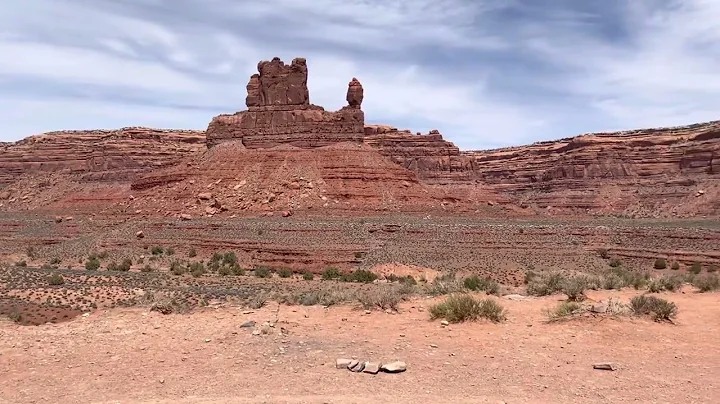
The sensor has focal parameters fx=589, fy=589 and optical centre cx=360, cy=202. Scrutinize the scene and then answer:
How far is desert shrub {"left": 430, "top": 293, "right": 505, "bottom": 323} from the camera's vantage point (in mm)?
12242

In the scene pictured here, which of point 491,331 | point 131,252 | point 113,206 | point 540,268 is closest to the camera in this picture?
point 491,331

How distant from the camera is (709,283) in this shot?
1738 cm

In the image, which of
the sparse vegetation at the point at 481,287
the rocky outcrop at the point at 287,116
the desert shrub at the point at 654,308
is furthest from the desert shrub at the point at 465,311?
the rocky outcrop at the point at 287,116

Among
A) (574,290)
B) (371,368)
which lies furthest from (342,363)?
(574,290)

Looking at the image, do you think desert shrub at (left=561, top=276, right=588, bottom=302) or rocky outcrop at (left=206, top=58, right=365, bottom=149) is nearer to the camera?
desert shrub at (left=561, top=276, right=588, bottom=302)

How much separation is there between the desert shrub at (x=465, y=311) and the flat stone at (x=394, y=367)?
3.14 metres

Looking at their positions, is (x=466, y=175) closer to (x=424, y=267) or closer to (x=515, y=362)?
(x=424, y=267)

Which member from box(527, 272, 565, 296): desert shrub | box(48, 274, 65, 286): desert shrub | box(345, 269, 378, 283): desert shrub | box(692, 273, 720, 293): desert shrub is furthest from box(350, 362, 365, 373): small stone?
box(345, 269, 378, 283): desert shrub

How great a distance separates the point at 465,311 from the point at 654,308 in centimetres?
394

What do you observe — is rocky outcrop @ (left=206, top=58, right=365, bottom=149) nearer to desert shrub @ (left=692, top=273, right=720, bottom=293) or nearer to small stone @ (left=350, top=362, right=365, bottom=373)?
desert shrub @ (left=692, top=273, right=720, bottom=293)

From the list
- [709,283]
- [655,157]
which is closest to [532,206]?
[655,157]

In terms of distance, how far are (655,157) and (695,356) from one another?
80.8 metres

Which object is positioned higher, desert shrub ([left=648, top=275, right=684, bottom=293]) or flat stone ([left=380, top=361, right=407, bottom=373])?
flat stone ([left=380, top=361, right=407, bottom=373])

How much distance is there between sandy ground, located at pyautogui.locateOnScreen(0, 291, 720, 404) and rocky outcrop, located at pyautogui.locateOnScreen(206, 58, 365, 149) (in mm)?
50789
